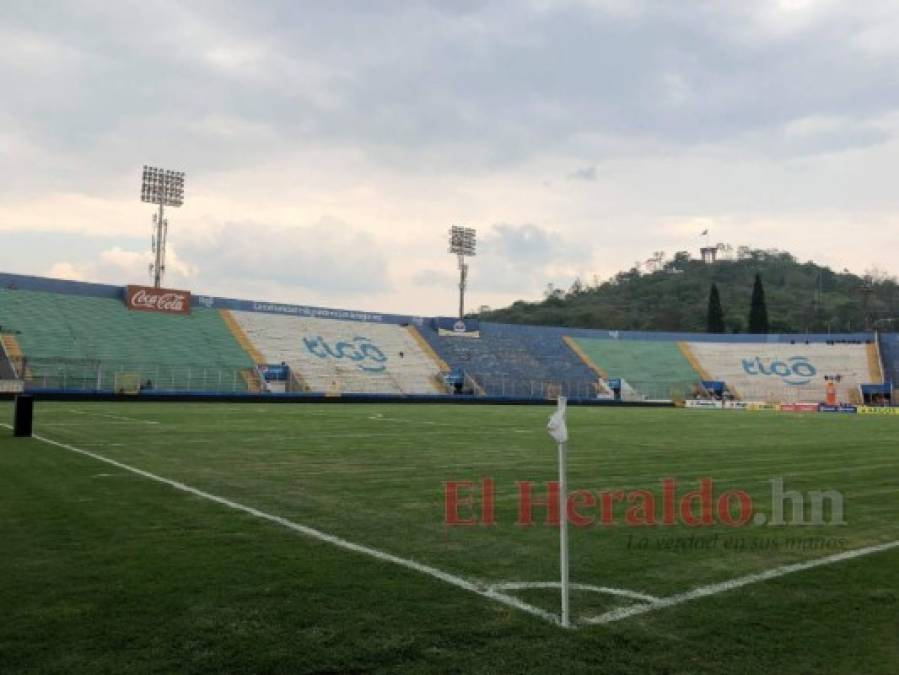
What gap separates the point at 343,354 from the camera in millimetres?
63250

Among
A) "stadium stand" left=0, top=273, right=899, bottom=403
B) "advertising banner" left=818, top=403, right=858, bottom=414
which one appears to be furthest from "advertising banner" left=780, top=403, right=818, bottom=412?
"stadium stand" left=0, top=273, right=899, bottom=403

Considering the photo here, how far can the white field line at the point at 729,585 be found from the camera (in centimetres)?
524

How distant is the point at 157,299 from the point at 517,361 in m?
33.2

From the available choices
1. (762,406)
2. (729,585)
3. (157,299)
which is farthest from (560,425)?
(762,406)

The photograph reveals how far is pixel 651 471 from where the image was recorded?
1388cm

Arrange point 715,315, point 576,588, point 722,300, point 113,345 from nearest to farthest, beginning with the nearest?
point 576,588
point 113,345
point 715,315
point 722,300

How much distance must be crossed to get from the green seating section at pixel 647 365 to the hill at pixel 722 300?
4901 centimetres

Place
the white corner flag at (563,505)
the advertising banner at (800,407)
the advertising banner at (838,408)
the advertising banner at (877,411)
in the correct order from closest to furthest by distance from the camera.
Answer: the white corner flag at (563,505)
the advertising banner at (877,411)
the advertising banner at (838,408)
the advertising banner at (800,407)

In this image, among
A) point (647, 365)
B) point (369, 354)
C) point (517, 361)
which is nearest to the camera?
point (369, 354)

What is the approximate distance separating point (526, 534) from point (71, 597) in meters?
4.33

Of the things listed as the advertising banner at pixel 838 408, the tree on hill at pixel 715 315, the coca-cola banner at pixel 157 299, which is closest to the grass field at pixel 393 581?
the coca-cola banner at pixel 157 299

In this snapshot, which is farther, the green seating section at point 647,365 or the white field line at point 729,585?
the green seating section at point 647,365

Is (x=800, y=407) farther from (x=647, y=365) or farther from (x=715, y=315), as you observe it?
(x=715, y=315)

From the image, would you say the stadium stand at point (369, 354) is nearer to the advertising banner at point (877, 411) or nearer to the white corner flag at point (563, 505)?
the advertising banner at point (877, 411)
